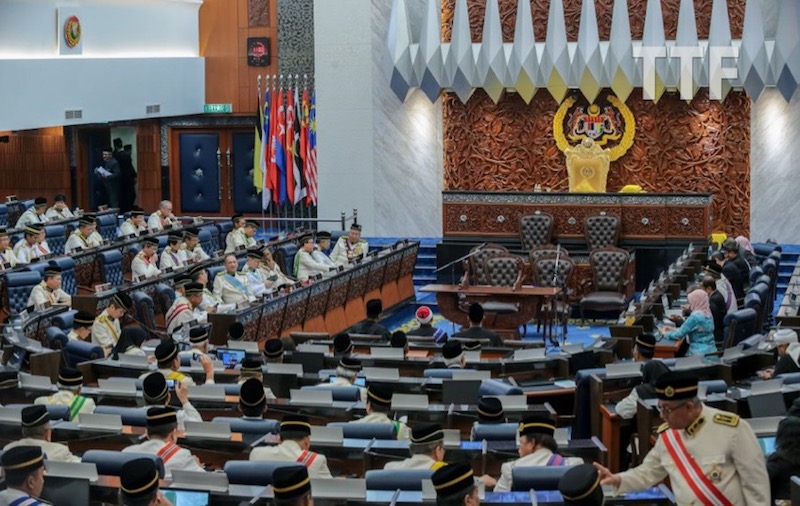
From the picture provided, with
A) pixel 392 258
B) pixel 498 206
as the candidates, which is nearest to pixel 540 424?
pixel 392 258

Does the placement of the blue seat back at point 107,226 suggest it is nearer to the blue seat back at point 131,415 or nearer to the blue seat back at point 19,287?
the blue seat back at point 19,287

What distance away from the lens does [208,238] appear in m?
21.1

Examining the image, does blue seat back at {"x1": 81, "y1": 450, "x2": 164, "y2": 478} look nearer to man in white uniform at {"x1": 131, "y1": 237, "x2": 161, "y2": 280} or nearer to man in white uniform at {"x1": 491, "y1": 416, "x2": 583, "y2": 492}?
man in white uniform at {"x1": 491, "y1": 416, "x2": 583, "y2": 492}

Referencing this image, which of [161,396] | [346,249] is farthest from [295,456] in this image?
[346,249]

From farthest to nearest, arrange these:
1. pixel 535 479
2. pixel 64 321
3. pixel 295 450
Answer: pixel 64 321
pixel 295 450
pixel 535 479

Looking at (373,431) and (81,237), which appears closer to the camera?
(373,431)

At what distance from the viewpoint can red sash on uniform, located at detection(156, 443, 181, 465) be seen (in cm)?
777

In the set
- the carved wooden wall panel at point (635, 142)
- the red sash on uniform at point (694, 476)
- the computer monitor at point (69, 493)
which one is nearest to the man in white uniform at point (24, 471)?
the computer monitor at point (69, 493)

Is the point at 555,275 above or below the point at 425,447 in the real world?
below

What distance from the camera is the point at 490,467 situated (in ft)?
27.4

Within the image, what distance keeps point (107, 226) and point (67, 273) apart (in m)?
5.00

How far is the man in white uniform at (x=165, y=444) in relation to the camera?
7.78 metres

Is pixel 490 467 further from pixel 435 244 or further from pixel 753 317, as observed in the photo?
pixel 435 244

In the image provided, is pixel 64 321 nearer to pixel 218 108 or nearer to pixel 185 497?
pixel 185 497
